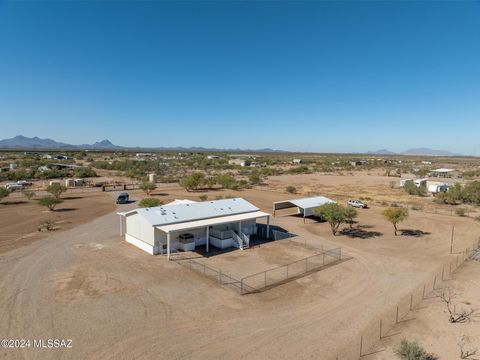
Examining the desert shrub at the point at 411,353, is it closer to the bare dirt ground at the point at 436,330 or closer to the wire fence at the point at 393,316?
the bare dirt ground at the point at 436,330

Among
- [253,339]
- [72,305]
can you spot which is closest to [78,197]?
[72,305]

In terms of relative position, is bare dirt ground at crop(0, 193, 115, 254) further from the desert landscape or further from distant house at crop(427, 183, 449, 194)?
distant house at crop(427, 183, 449, 194)

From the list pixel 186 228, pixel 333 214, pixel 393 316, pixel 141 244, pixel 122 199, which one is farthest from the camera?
pixel 122 199

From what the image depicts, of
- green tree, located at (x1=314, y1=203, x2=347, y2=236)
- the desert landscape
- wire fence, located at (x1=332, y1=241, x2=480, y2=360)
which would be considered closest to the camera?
wire fence, located at (x1=332, y1=241, x2=480, y2=360)

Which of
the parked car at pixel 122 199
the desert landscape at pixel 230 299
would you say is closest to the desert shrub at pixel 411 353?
the desert landscape at pixel 230 299

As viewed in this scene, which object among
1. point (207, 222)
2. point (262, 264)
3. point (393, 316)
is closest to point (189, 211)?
point (207, 222)

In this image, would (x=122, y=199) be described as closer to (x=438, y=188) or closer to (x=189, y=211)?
(x=189, y=211)

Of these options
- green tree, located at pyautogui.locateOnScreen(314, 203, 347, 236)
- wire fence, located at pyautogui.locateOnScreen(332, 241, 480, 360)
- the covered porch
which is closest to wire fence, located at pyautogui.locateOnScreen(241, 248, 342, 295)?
the covered porch
